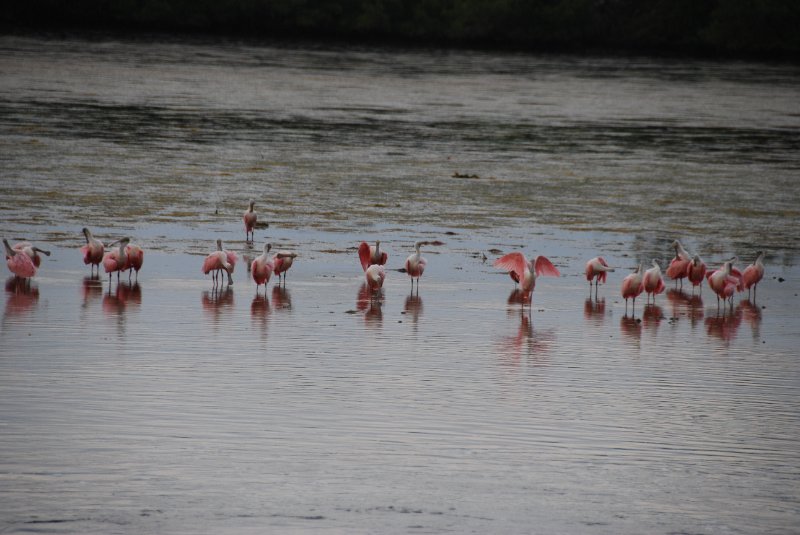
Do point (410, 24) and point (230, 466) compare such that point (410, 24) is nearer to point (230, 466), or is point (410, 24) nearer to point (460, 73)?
point (460, 73)

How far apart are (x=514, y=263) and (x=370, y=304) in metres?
1.42

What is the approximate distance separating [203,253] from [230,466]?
749 cm

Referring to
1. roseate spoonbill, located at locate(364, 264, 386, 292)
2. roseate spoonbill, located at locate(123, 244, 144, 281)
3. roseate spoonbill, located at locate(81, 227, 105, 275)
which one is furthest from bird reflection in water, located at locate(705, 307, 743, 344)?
roseate spoonbill, located at locate(81, 227, 105, 275)

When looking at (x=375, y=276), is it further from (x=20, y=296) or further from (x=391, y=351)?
(x=20, y=296)

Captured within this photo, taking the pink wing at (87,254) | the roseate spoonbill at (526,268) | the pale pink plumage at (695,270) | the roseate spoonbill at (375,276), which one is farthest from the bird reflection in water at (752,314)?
the pink wing at (87,254)

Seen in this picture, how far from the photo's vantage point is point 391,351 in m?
11.1

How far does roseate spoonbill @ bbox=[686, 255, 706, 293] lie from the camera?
46.0ft

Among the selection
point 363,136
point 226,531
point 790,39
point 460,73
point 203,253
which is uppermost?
point 790,39

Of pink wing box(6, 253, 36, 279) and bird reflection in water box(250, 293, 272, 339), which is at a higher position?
pink wing box(6, 253, 36, 279)

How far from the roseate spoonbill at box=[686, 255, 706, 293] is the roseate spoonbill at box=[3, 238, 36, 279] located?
5.98 m

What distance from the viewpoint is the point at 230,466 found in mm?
7965

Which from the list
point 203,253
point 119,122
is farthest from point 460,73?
point 203,253

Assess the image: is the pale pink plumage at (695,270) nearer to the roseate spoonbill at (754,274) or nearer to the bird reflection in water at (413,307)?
the roseate spoonbill at (754,274)

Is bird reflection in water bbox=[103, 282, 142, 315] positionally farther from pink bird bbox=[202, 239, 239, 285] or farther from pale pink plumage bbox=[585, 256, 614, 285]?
pale pink plumage bbox=[585, 256, 614, 285]
